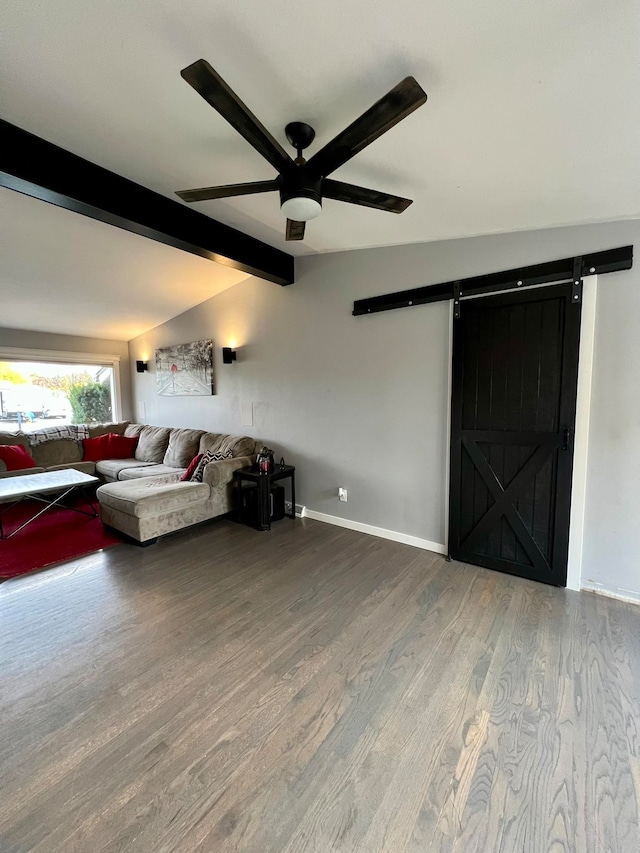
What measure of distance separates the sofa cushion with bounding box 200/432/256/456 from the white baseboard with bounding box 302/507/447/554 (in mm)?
1002

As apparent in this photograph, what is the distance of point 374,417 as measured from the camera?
343 centimetres

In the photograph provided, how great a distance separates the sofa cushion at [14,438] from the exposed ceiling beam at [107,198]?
3805mm

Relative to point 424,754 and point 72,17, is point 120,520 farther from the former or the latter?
point 72,17

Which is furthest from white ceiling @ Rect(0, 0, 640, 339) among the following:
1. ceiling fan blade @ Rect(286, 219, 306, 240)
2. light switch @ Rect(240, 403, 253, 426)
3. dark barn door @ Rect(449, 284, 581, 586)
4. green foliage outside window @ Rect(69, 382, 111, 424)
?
green foliage outside window @ Rect(69, 382, 111, 424)

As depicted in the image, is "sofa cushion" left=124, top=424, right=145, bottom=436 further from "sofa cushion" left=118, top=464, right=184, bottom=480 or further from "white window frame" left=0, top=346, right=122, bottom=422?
"sofa cushion" left=118, top=464, right=184, bottom=480

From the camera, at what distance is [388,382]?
10.8ft

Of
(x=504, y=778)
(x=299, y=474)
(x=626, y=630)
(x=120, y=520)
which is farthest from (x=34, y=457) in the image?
(x=626, y=630)

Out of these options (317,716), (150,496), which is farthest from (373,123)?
(150,496)

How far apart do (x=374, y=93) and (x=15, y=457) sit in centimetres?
542

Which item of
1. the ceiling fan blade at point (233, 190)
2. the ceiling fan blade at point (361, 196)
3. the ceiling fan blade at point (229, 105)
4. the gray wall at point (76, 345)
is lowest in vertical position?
the gray wall at point (76, 345)

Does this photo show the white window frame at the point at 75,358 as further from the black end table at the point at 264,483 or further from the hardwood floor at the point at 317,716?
the hardwood floor at the point at 317,716

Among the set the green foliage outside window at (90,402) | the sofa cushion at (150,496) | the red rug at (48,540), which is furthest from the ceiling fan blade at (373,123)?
the green foliage outside window at (90,402)

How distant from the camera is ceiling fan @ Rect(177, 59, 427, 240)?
1.22 metres

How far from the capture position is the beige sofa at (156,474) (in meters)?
3.30
